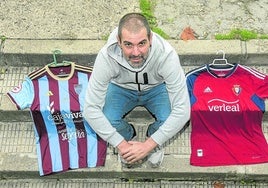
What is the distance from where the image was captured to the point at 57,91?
5074mm

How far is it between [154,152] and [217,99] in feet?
3.19

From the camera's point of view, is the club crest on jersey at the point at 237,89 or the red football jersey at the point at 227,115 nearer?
the red football jersey at the point at 227,115

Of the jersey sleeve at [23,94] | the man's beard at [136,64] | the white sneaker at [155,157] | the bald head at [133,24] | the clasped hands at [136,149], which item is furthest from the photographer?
the jersey sleeve at [23,94]

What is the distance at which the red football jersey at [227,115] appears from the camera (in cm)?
493

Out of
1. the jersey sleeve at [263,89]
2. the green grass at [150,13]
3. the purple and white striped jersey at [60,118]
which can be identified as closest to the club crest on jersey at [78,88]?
the purple and white striped jersey at [60,118]

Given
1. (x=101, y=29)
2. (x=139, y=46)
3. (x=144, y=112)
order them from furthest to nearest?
1. (x=101, y=29)
2. (x=144, y=112)
3. (x=139, y=46)

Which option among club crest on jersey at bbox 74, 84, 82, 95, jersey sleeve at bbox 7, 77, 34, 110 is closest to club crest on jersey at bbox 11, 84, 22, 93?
jersey sleeve at bbox 7, 77, 34, 110

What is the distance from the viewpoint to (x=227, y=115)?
5027mm

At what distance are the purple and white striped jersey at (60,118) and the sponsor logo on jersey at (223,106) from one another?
129 centimetres

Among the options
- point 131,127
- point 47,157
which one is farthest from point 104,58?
point 47,157

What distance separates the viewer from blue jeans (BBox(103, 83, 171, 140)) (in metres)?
4.59

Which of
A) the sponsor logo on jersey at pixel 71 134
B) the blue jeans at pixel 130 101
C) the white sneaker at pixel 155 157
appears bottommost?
the white sneaker at pixel 155 157

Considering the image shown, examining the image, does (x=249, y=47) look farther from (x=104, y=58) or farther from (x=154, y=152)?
(x=104, y=58)

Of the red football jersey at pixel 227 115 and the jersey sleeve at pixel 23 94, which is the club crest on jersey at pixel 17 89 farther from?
the red football jersey at pixel 227 115
